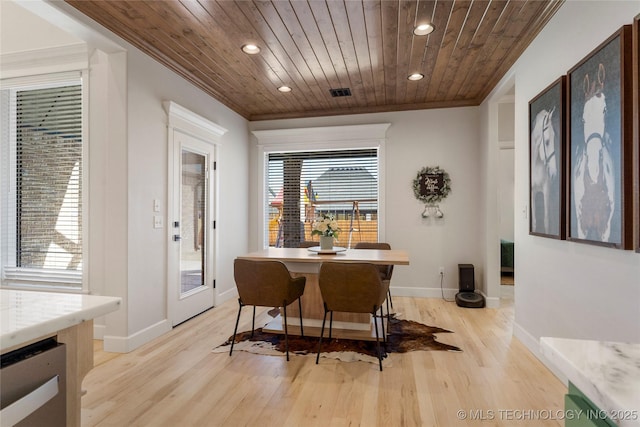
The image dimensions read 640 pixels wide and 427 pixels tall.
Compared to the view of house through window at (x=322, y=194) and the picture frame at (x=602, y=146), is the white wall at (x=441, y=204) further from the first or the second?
the picture frame at (x=602, y=146)

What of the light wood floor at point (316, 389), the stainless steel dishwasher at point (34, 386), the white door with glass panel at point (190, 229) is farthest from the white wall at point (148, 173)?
the stainless steel dishwasher at point (34, 386)

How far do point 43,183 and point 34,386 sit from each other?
3.48 meters

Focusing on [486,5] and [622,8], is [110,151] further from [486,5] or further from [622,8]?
[622,8]

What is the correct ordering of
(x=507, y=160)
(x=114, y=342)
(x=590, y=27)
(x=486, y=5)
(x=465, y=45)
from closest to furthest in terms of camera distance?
(x=590, y=27)
(x=486, y=5)
(x=114, y=342)
(x=465, y=45)
(x=507, y=160)

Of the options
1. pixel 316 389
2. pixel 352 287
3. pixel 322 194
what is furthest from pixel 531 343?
pixel 322 194

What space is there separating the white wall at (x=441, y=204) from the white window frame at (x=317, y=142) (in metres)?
0.10

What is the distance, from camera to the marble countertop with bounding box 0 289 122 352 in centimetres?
66

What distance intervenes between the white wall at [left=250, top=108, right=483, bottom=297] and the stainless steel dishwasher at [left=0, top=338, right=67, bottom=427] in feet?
14.4

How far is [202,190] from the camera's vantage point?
4.07 meters

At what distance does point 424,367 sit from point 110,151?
3.19m

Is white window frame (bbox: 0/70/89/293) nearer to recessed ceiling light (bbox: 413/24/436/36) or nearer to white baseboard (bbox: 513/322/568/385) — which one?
recessed ceiling light (bbox: 413/24/436/36)

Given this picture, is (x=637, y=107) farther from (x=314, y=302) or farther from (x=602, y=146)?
(x=314, y=302)

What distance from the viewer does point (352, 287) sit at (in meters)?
2.57

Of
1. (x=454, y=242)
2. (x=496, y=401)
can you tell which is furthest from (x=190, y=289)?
(x=454, y=242)
